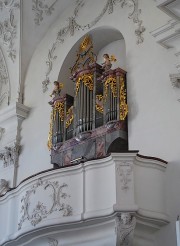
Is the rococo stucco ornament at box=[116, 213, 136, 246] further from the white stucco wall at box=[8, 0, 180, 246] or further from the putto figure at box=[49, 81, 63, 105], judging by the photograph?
the putto figure at box=[49, 81, 63, 105]

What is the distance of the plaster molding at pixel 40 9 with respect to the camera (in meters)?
13.1

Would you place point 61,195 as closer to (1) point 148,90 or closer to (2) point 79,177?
(2) point 79,177

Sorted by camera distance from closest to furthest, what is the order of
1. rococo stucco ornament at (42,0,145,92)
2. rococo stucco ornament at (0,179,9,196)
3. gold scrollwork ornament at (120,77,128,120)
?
gold scrollwork ornament at (120,77,128,120) < rococo stucco ornament at (42,0,145,92) < rococo stucco ornament at (0,179,9,196)

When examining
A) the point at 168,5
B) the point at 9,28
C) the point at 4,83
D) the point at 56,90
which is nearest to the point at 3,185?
the point at 56,90

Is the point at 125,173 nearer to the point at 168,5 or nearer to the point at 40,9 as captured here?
the point at 168,5

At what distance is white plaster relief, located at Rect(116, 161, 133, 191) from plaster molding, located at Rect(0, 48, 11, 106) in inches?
242

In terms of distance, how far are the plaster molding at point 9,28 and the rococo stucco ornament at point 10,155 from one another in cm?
256

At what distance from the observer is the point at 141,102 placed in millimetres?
9852

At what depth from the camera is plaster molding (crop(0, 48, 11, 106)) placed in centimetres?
1372

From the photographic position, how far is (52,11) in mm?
13141

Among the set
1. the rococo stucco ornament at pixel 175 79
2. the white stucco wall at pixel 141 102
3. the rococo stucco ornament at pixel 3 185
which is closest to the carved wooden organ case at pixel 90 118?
the white stucco wall at pixel 141 102

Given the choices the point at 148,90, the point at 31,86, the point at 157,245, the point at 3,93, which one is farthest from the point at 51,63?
the point at 157,245

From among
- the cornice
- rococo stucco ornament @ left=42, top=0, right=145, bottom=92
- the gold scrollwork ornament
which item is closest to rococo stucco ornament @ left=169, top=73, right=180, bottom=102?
the gold scrollwork ornament

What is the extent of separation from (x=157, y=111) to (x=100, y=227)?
2.51 metres
